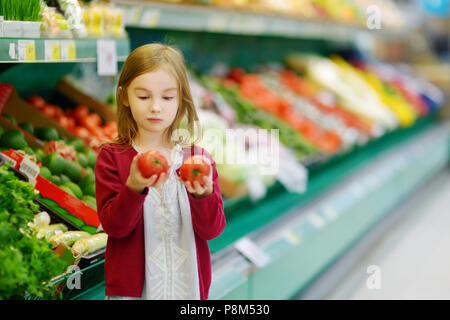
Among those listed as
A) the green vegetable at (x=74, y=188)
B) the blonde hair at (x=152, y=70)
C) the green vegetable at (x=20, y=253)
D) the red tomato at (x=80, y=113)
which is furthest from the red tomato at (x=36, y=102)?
the blonde hair at (x=152, y=70)

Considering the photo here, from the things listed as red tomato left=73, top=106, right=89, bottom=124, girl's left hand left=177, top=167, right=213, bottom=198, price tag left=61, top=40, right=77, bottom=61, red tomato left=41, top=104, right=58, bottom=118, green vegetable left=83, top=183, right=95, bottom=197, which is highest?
price tag left=61, top=40, right=77, bottom=61

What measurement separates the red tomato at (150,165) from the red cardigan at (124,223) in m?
0.13

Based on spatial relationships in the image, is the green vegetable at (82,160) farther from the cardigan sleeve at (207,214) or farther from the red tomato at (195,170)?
the red tomato at (195,170)

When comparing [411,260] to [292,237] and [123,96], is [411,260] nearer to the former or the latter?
Result: [292,237]

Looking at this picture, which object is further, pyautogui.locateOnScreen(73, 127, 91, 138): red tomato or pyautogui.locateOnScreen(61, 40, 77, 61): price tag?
pyautogui.locateOnScreen(73, 127, 91, 138): red tomato

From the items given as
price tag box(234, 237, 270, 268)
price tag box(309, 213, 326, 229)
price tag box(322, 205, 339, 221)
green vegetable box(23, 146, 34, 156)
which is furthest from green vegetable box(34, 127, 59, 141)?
price tag box(322, 205, 339, 221)

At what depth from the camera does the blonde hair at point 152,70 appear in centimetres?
136

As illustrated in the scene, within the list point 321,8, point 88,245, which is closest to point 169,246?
point 88,245

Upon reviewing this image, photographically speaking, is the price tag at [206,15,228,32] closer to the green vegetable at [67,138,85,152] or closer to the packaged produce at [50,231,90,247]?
the green vegetable at [67,138,85,152]

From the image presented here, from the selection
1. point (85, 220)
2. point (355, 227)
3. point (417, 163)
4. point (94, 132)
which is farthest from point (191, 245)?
point (417, 163)

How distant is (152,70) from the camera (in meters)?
1.35

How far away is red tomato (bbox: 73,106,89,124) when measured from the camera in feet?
8.94

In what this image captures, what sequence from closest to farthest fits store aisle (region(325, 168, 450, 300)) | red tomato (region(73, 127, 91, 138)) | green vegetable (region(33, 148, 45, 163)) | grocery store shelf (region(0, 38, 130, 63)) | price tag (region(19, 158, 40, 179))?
grocery store shelf (region(0, 38, 130, 63)) → price tag (region(19, 158, 40, 179)) → green vegetable (region(33, 148, 45, 163)) → red tomato (region(73, 127, 91, 138)) → store aisle (region(325, 168, 450, 300))

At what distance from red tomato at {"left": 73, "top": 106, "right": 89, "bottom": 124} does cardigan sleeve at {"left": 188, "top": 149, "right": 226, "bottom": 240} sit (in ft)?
4.81
